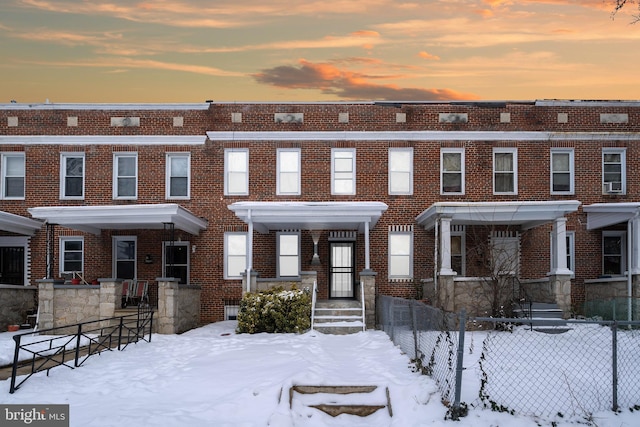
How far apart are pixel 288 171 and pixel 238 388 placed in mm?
13103

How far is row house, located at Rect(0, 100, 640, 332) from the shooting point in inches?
922

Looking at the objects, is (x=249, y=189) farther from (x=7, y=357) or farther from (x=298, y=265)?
(x=7, y=357)

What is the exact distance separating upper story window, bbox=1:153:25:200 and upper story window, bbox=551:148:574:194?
60.7 ft

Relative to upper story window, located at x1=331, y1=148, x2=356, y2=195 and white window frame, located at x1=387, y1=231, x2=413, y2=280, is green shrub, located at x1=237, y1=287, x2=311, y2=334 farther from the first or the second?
upper story window, located at x1=331, y1=148, x2=356, y2=195

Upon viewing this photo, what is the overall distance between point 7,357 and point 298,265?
35.1 ft

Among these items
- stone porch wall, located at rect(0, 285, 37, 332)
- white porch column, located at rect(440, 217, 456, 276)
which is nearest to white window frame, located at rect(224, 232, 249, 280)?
stone porch wall, located at rect(0, 285, 37, 332)

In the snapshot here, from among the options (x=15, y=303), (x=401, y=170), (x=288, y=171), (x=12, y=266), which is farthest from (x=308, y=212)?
(x=12, y=266)

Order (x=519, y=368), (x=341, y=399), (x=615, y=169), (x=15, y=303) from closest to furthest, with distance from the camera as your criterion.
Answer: (x=341, y=399) → (x=519, y=368) → (x=15, y=303) → (x=615, y=169)

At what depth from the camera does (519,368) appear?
13188 millimetres

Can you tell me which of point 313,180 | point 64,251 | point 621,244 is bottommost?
point 64,251

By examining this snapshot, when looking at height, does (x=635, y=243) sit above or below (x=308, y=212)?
below

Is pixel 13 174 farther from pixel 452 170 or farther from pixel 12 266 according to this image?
pixel 452 170

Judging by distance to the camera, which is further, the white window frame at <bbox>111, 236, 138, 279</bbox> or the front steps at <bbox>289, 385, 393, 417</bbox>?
the white window frame at <bbox>111, 236, 138, 279</bbox>

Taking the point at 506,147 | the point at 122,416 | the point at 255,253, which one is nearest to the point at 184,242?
the point at 255,253
